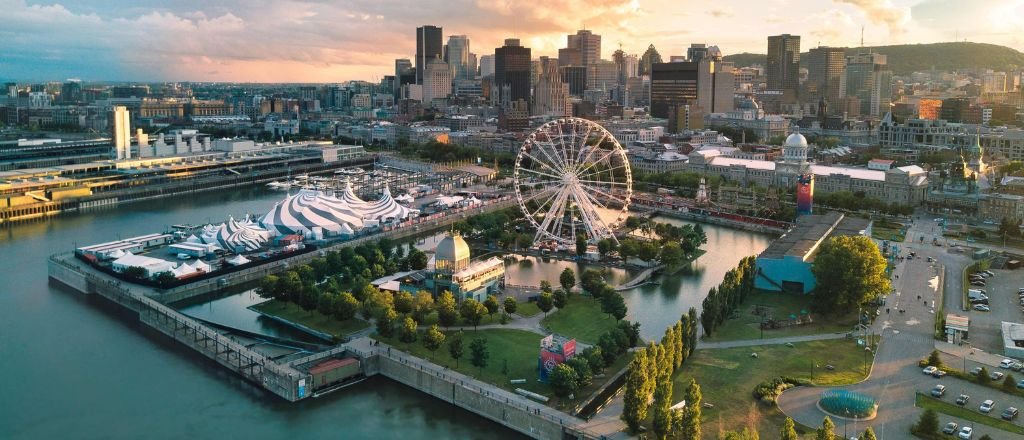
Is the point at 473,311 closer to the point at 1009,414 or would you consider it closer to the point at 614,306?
the point at 614,306

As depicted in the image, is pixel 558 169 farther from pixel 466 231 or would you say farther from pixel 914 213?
pixel 914 213

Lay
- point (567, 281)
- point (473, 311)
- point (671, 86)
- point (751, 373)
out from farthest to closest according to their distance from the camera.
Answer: point (671, 86) → point (567, 281) → point (473, 311) → point (751, 373)

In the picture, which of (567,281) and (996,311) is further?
(567,281)

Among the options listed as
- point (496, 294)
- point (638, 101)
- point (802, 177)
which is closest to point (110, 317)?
point (496, 294)

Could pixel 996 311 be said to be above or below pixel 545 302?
below

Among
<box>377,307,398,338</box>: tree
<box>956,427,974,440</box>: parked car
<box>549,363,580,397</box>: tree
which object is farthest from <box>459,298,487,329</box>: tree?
<box>956,427,974,440</box>: parked car

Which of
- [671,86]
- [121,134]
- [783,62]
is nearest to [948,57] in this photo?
[783,62]

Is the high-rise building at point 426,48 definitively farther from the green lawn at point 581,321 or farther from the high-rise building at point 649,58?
the green lawn at point 581,321
